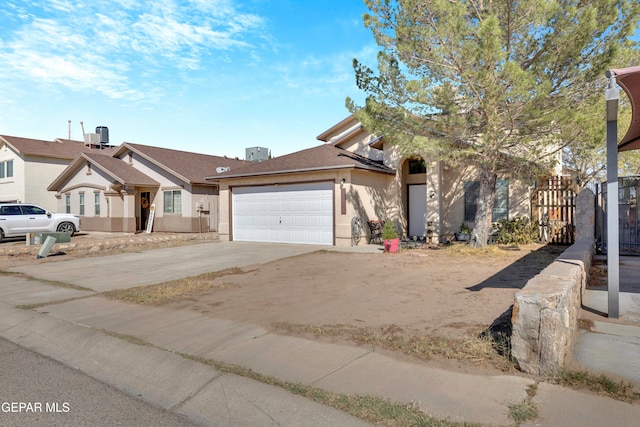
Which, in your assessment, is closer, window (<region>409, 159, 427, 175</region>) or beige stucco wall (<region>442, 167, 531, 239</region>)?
beige stucco wall (<region>442, 167, 531, 239</region>)

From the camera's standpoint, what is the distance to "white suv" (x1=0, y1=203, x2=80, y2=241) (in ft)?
62.5

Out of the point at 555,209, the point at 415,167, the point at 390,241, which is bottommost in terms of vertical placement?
the point at 390,241

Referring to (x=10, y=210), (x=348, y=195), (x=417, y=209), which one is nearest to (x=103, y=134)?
(x=10, y=210)

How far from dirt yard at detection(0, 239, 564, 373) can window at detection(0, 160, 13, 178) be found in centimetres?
2303

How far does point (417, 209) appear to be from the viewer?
17.9 metres

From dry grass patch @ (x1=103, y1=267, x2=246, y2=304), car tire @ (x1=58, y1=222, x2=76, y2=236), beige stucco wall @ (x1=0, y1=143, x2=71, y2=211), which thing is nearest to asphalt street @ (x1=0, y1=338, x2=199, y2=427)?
dry grass patch @ (x1=103, y1=267, x2=246, y2=304)

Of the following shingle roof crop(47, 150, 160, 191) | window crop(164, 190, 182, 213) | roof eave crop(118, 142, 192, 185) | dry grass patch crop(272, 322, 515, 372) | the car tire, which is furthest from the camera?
window crop(164, 190, 182, 213)

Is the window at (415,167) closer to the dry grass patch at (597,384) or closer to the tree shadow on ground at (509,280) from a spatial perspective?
the tree shadow on ground at (509,280)

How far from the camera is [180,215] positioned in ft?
76.3

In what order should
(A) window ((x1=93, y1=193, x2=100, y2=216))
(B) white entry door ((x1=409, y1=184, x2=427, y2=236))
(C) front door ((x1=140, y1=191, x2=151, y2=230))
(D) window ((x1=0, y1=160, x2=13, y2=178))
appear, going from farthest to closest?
1. (D) window ((x1=0, y1=160, x2=13, y2=178))
2. (C) front door ((x1=140, y1=191, x2=151, y2=230))
3. (A) window ((x1=93, y1=193, x2=100, y2=216))
4. (B) white entry door ((x1=409, y1=184, x2=427, y2=236))

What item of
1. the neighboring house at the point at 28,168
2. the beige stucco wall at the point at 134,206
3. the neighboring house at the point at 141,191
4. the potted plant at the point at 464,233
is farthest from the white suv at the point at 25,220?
the potted plant at the point at 464,233

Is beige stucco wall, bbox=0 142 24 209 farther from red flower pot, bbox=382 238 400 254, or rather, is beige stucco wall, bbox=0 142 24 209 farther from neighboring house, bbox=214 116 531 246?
red flower pot, bbox=382 238 400 254

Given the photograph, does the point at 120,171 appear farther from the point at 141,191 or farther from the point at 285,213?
the point at 285,213

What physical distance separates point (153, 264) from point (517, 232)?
1218 centimetres
